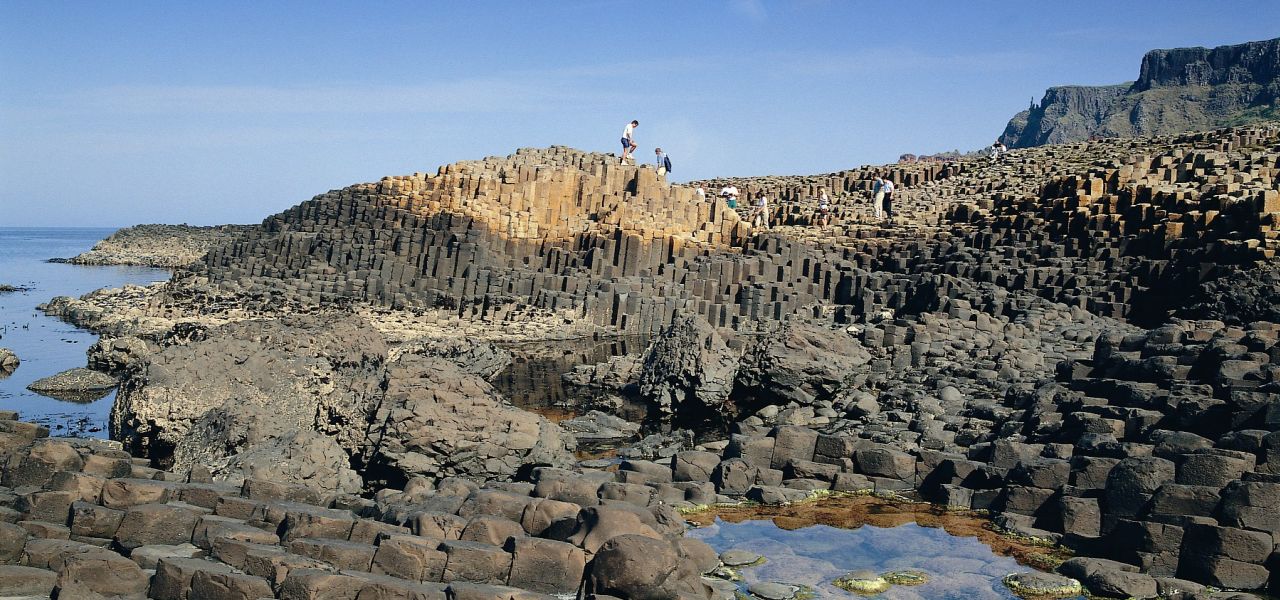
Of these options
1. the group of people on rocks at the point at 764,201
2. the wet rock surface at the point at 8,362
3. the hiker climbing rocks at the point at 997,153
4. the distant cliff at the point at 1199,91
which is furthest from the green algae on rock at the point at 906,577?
the distant cliff at the point at 1199,91

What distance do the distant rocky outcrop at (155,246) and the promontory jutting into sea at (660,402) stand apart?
99.9 feet

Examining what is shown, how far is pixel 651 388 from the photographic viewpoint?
1998cm

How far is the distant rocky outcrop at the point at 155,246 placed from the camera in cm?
6912

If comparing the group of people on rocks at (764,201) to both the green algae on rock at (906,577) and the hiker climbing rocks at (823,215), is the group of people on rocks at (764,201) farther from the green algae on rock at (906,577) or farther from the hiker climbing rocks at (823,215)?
the green algae on rock at (906,577)

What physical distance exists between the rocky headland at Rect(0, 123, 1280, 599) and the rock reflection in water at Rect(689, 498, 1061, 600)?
1.39 ft

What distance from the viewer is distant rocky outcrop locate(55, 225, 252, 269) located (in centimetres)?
6912

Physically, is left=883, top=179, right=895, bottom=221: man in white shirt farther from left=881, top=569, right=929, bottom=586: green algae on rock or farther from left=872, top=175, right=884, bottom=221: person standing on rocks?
left=881, top=569, right=929, bottom=586: green algae on rock

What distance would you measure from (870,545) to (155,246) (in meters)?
75.5

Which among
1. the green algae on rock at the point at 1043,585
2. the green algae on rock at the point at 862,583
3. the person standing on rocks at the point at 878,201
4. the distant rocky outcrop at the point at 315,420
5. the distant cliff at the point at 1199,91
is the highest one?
the distant cliff at the point at 1199,91

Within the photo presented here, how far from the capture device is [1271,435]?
11.2 metres

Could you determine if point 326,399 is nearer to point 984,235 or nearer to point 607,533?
point 607,533

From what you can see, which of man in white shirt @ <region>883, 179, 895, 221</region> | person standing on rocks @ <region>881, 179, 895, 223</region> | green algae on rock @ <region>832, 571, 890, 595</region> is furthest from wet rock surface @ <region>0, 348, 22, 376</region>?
man in white shirt @ <region>883, 179, 895, 221</region>

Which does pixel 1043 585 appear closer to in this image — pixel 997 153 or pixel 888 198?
pixel 888 198

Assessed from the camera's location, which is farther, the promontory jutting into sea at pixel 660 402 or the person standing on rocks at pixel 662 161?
the person standing on rocks at pixel 662 161
